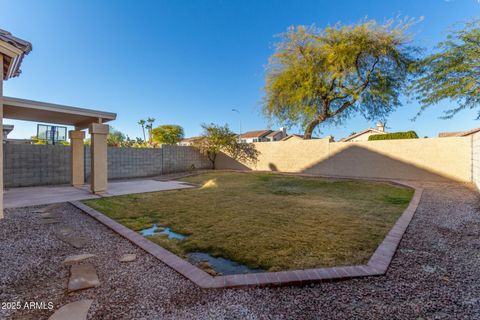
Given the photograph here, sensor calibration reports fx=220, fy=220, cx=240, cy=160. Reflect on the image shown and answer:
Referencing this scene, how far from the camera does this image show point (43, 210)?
533 centimetres

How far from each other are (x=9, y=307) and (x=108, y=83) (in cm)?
1880

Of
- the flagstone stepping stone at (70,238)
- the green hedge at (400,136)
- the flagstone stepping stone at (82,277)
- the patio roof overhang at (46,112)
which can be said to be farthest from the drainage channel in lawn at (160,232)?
the green hedge at (400,136)

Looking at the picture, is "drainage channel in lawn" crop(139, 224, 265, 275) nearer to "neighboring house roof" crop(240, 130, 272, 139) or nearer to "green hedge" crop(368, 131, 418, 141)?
"green hedge" crop(368, 131, 418, 141)

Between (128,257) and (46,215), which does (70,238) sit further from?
(46,215)

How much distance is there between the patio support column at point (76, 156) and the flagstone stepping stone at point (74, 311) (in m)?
9.06

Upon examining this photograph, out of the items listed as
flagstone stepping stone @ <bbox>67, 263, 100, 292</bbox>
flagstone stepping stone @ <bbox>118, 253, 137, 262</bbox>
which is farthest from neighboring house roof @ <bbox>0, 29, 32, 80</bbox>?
flagstone stepping stone @ <bbox>118, 253, 137, 262</bbox>

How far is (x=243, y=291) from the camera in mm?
2172

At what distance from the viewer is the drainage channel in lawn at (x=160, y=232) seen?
3792 mm

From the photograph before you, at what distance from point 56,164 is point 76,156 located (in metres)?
1.46

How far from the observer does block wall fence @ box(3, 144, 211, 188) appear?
29.0ft

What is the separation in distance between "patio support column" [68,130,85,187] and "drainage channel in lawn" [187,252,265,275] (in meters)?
8.85

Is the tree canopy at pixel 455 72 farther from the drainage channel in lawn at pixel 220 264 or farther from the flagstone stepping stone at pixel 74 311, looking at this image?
the flagstone stepping stone at pixel 74 311

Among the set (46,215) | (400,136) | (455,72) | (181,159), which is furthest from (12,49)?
(400,136)

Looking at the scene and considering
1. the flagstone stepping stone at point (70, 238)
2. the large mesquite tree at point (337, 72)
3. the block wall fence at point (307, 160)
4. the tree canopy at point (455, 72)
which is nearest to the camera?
the flagstone stepping stone at point (70, 238)
